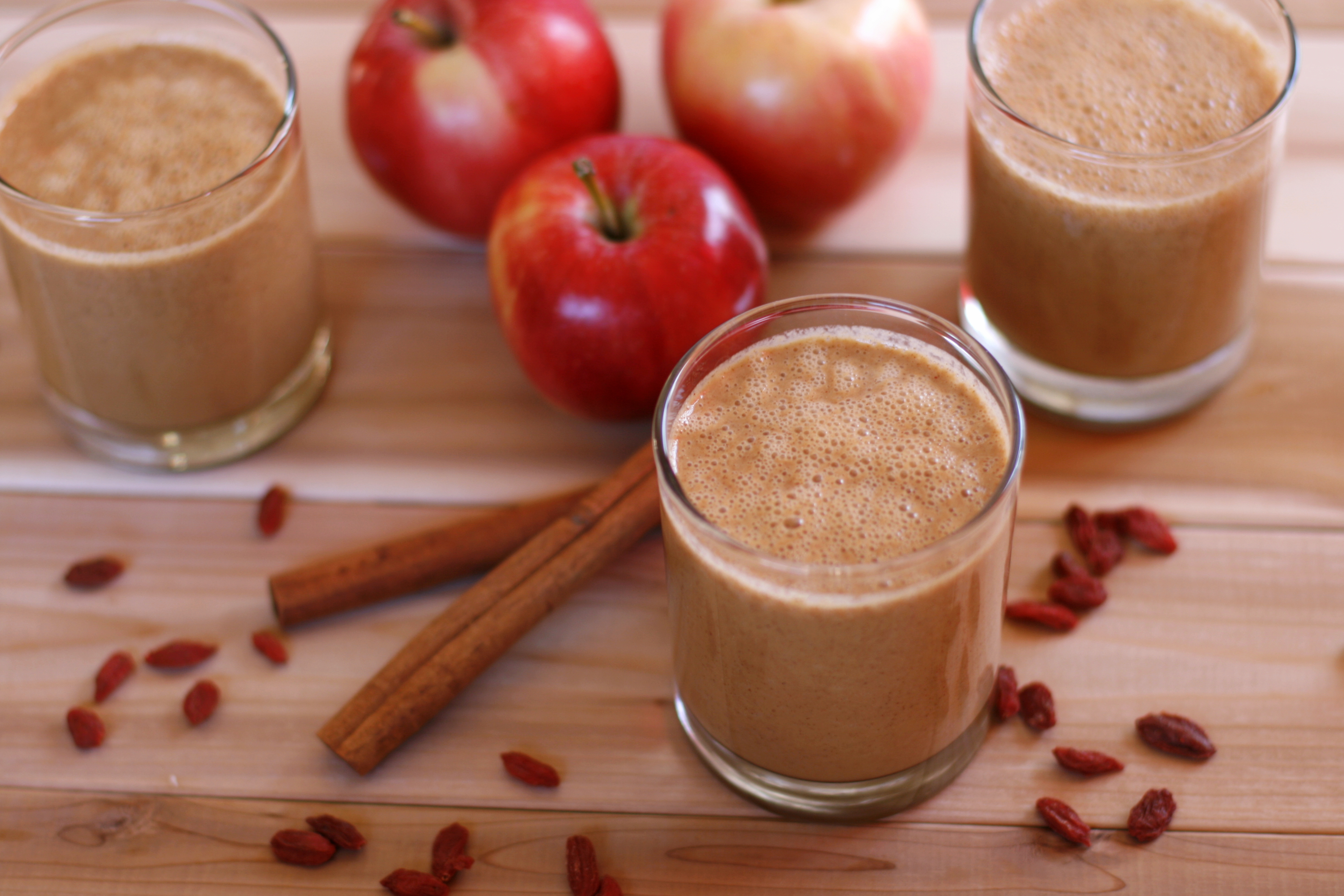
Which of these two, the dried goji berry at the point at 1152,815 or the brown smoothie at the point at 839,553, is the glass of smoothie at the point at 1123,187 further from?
the dried goji berry at the point at 1152,815

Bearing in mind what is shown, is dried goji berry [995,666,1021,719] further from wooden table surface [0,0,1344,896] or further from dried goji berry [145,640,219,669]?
dried goji berry [145,640,219,669]

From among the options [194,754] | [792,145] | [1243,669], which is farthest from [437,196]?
[1243,669]

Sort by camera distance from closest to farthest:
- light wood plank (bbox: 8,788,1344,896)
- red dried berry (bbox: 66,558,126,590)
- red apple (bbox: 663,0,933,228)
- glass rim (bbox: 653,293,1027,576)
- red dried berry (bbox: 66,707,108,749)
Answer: glass rim (bbox: 653,293,1027,576)
light wood plank (bbox: 8,788,1344,896)
red dried berry (bbox: 66,707,108,749)
red dried berry (bbox: 66,558,126,590)
red apple (bbox: 663,0,933,228)

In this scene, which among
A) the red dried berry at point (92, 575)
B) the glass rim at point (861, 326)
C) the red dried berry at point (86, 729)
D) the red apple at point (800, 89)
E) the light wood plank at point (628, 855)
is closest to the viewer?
the glass rim at point (861, 326)

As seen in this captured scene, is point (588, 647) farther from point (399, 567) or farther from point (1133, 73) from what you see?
point (1133, 73)

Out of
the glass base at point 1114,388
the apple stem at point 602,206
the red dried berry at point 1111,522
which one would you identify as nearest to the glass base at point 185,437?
the apple stem at point 602,206

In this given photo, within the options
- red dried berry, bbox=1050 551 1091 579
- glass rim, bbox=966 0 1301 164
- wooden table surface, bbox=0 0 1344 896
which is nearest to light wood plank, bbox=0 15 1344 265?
wooden table surface, bbox=0 0 1344 896

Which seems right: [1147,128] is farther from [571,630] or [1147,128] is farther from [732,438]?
[571,630]
